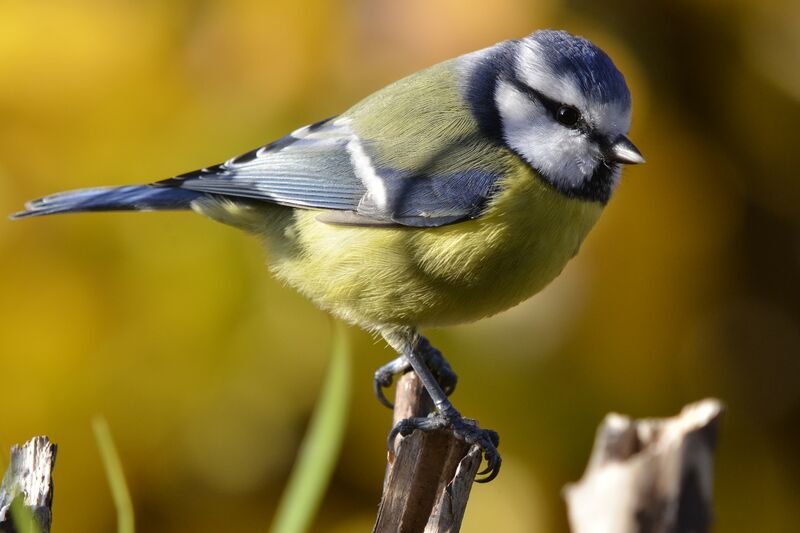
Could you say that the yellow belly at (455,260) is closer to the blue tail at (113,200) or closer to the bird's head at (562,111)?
the bird's head at (562,111)

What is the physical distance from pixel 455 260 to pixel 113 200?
46 cm

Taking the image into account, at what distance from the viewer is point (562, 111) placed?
1176mm

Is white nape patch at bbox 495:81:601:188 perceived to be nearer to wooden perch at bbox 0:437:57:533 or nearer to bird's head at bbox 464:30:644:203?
bird's head at bbox 464:30:644:203

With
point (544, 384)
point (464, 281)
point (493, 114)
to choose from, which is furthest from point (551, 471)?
point (493, 114)

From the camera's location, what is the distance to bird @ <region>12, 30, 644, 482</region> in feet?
3.76

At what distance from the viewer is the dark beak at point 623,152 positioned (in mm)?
1123

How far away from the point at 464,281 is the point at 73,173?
23.1 inches

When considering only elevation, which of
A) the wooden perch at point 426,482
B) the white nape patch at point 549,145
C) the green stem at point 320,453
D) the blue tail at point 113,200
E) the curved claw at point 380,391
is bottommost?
the green stem at point 320,453

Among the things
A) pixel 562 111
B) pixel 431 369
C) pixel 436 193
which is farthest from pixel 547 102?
pixel 431 369

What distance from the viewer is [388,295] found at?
119 centimetres

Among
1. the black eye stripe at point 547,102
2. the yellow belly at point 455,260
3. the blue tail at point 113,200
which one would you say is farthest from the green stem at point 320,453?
the blue tail at point 113,200

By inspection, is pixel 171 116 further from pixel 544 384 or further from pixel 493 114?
pixel 544 384

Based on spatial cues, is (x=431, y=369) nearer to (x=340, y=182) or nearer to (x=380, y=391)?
(x=380, y=391)

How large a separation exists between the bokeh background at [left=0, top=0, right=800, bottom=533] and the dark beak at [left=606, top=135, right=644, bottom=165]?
29 cm
